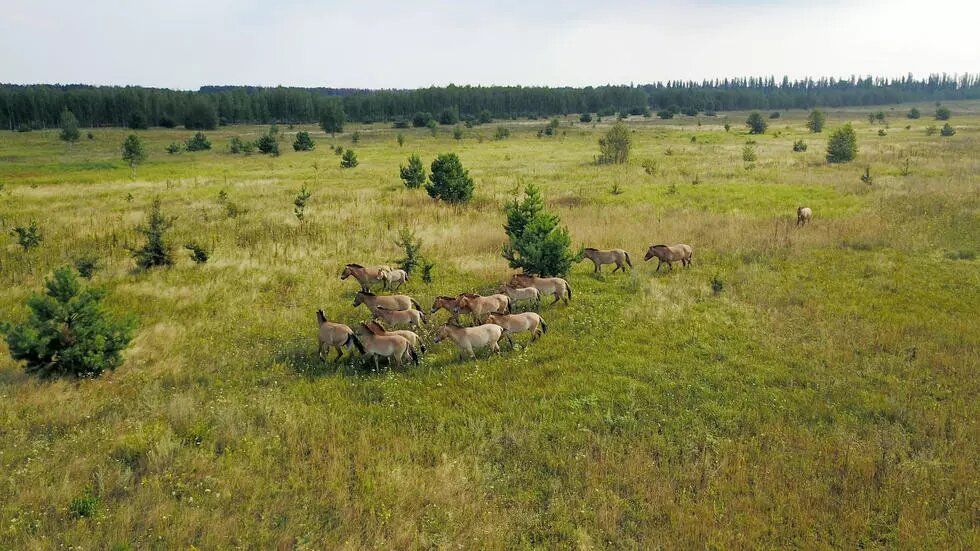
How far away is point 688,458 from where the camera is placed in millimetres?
8359

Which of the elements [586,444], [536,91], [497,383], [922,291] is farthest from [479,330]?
[536,91]

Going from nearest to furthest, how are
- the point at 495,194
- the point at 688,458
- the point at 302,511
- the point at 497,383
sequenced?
the point at 302,511, the point at 688,458, the point at 497,383, the point at 495,194

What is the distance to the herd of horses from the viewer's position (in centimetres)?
1168

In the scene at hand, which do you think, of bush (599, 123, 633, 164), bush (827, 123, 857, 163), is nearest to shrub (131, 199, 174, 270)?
bush (599, 123, 633, 164)

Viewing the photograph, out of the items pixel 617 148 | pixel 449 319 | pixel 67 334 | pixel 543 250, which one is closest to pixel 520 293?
pixel 449 319

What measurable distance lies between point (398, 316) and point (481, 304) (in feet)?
7.00

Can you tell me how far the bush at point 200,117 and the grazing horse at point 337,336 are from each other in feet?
399

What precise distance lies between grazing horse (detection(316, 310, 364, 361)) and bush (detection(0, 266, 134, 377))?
411cm

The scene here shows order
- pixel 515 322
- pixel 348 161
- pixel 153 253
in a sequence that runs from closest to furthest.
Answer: pixel 515 322, pixel 153 253, pixel 348 161

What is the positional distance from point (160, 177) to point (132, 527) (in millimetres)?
46291

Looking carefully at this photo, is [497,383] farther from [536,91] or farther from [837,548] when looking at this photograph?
[536,91]

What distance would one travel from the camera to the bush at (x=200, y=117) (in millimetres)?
114125

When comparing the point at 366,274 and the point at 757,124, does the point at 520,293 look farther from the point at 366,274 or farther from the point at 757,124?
the point at 757,124

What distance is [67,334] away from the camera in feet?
35.4
